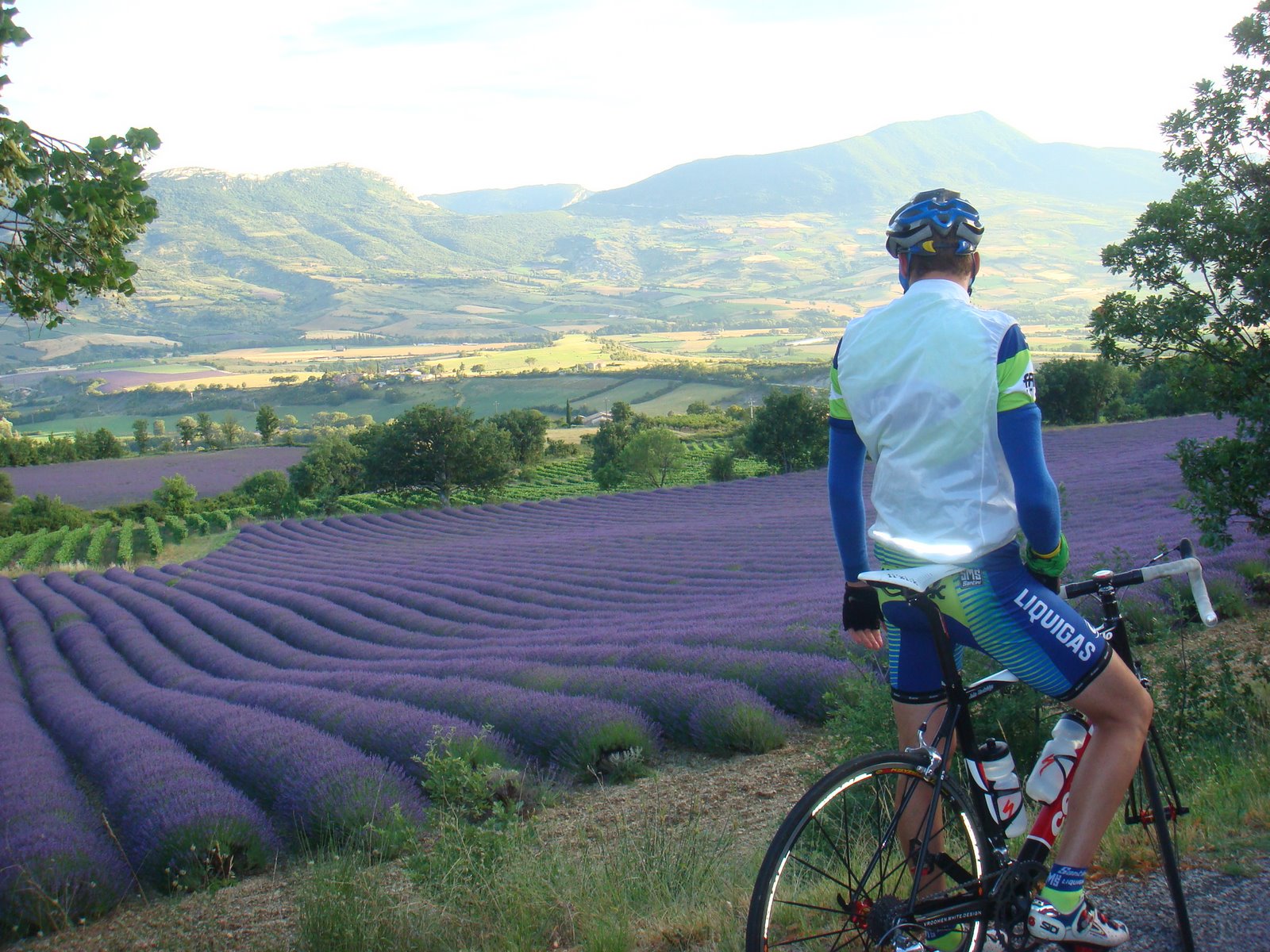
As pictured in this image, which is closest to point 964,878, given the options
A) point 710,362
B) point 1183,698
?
point 1183,698

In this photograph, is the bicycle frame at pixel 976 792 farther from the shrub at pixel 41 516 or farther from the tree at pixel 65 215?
the shrub at pixel 41 516

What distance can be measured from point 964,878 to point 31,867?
4.12 m

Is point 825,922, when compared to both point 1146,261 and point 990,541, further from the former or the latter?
point 1146,261

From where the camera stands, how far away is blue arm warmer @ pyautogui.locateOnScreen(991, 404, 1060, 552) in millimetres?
2004

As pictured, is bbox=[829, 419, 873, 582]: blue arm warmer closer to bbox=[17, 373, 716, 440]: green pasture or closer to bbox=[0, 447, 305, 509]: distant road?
bbox=[0, 447, 305, 509]: distant road

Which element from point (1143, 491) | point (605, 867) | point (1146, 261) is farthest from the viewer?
point (1143, 491)

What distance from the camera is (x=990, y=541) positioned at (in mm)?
2025

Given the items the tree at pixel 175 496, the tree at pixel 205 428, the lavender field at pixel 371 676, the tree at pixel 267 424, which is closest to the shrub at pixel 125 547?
the tree at pixel 175 496

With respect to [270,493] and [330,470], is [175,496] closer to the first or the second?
[270,493]

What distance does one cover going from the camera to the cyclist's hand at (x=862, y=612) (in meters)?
2.37

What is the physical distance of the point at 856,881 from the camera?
7.12ft

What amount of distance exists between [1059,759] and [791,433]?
51476mm

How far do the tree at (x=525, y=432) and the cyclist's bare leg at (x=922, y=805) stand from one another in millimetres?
66108

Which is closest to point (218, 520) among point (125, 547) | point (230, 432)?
point (125, 547)
